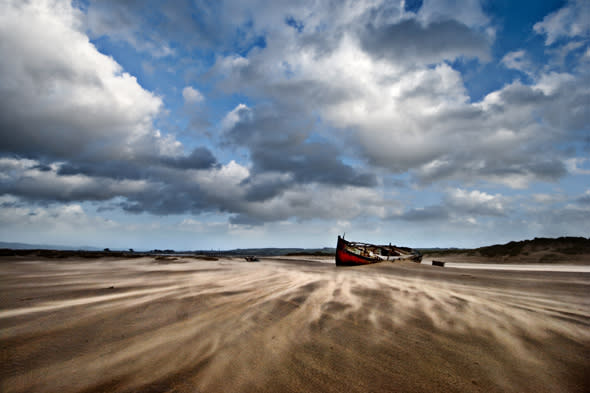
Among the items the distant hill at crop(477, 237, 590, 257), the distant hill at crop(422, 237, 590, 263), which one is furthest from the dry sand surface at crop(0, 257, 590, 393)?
the distant hill at crop(477, 237, 590, 257)

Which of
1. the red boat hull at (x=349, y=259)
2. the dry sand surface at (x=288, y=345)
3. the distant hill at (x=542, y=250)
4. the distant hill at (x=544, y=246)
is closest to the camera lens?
the dry sand surface at (x=288, y=345)

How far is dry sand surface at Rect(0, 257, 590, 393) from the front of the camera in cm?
252

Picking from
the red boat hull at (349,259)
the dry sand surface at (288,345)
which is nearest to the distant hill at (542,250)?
the red boat hull at (349,259)

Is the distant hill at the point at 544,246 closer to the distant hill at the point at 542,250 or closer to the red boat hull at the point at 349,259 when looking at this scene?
the distant hill at the point at 542,250

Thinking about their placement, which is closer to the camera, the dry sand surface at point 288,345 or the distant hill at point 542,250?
the dry sand surface at point 288,345

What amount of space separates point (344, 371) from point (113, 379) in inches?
89.8

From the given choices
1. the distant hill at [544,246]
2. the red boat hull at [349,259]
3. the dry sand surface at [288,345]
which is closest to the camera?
the dry sand surface at [288,345]

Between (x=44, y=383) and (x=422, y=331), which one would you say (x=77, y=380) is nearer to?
(x=44, y=383)

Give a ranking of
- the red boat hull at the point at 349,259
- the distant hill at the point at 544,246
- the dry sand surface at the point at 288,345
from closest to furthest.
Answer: the dry sand surface at the point at 288,345 → the red boat hull at the point at 349,259 → the distant hill at the point at 544,246

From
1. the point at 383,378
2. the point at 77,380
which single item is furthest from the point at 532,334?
the point at 77,380

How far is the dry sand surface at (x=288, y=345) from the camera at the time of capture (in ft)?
8.27

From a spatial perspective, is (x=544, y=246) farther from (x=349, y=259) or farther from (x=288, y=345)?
(x=288, y=345)

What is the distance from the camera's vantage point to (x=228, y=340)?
3498 millimetres

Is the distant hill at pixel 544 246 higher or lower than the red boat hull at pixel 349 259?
higher
